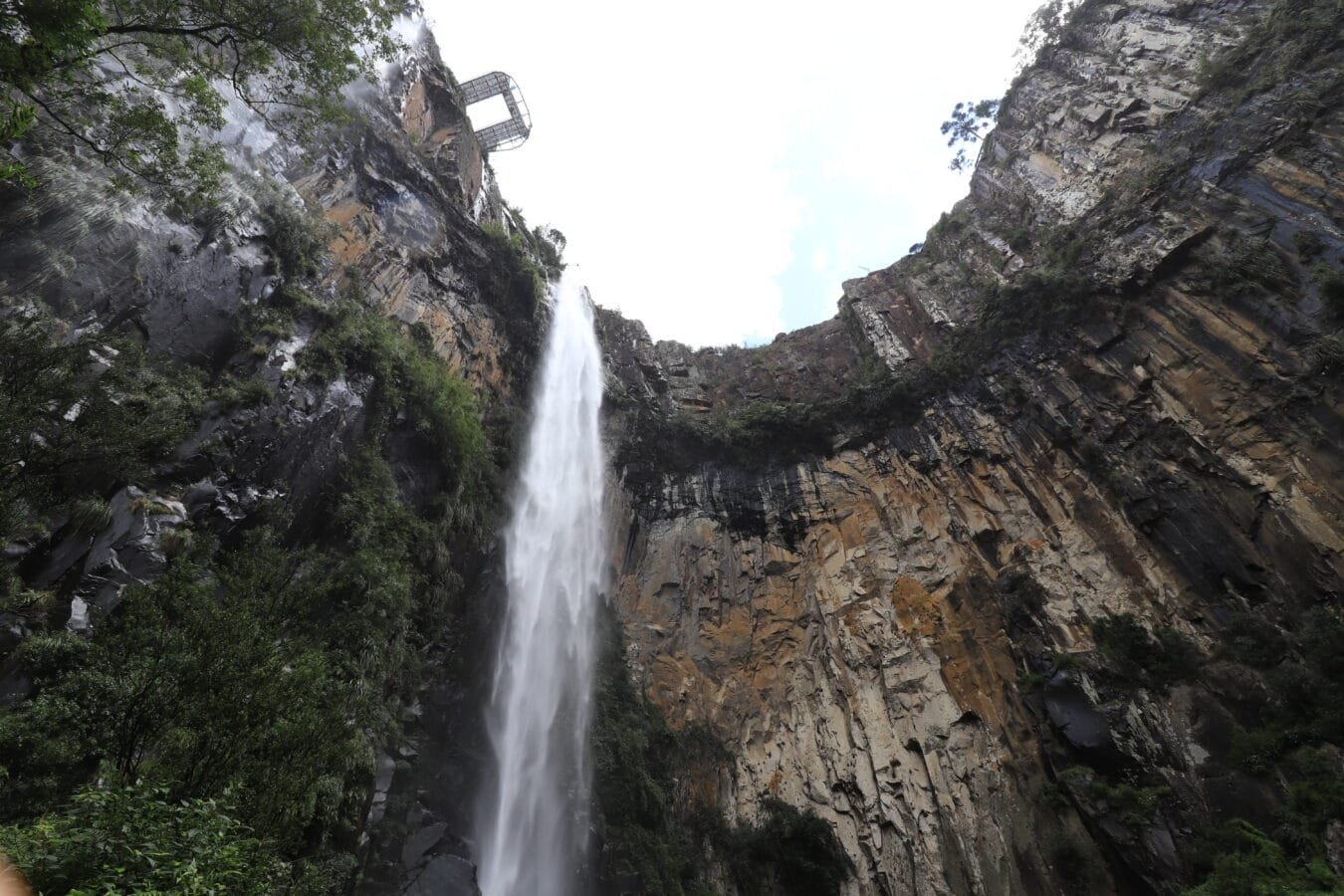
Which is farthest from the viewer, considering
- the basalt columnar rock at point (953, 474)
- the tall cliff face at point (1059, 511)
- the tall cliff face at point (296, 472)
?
the tall cliff face at point (1059, 511)

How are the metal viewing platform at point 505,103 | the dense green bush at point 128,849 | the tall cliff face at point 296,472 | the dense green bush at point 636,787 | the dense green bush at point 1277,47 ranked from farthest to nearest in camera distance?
the metal viewing platform at point 505,103 < the dense green bush at point 1277,47 < the dense green bush at point 636,787 < the tall cliff face at point 296,472 < the dense green bush at point 128,849

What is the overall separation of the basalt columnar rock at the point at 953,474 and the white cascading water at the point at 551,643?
45.2 inches

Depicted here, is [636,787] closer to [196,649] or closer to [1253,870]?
[196,649]

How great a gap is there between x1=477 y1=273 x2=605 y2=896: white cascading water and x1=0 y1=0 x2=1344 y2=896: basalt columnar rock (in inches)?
45.2

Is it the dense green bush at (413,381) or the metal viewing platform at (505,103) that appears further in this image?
the metal viewing platform at (505,103)

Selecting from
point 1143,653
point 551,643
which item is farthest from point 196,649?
point 1143,653

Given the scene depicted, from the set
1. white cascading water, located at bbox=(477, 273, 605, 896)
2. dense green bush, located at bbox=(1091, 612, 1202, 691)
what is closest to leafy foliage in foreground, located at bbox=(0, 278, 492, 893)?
white cascading water, located at bbox=(477, 273, 605, 896)

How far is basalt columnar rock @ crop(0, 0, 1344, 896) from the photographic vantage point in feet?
32.5

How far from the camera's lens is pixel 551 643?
16.5m

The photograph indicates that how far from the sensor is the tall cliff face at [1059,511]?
1148 cm

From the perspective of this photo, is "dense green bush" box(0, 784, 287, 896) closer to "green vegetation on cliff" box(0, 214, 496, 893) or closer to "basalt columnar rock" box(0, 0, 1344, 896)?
"green vegetation on cliff" box(0, 214, 496, 893)

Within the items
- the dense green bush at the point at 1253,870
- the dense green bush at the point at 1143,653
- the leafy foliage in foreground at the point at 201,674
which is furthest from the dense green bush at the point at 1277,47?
the leafy foliage in foreground at the point at 201,674

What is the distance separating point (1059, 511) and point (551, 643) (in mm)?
13252

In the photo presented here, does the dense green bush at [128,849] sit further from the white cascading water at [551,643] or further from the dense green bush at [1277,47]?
the dense green bush at [1277,47]
